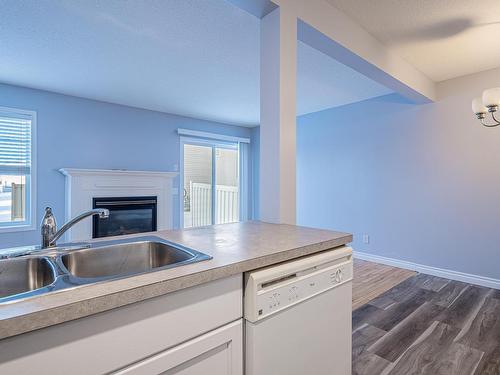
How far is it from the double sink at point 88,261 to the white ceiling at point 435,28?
6.40 feet

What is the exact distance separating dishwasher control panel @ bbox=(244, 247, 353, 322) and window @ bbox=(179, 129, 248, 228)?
4.00 m

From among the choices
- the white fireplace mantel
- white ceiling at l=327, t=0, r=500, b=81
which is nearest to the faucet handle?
white ceiling at l=327, t=0, r=500, b=81

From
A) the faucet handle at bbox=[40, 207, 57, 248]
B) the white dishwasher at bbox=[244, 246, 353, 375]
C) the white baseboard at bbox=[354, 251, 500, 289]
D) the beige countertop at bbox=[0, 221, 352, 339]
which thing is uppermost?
the faucet handle at bbox=[40, 207, 57, 248]

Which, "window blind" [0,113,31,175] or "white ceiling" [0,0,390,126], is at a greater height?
"white ceiling" [0,0,390,126]

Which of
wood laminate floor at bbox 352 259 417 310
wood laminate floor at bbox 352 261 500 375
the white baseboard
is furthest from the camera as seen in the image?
the white baseboard

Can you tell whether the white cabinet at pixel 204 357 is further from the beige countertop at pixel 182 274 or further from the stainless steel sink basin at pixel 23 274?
the stainless steel sink basin at pixel 23 274

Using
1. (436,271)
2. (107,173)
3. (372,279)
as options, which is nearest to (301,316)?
(372,279)

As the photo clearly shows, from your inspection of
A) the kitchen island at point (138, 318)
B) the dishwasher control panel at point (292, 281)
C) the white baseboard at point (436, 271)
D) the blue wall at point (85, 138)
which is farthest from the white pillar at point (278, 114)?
the blue wall at point (85, 138)

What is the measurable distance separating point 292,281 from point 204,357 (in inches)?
15.8

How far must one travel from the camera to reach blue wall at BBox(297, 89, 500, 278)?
309 cm

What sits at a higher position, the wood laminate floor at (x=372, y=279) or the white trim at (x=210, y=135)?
the white trim at (x=210, y=135)

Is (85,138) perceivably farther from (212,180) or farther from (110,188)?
(212,180)

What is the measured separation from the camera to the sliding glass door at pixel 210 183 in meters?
5.13

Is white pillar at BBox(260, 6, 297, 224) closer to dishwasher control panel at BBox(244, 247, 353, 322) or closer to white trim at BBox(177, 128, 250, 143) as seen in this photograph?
dishwasher control panel at BBox(244, 247, 353, 322)
